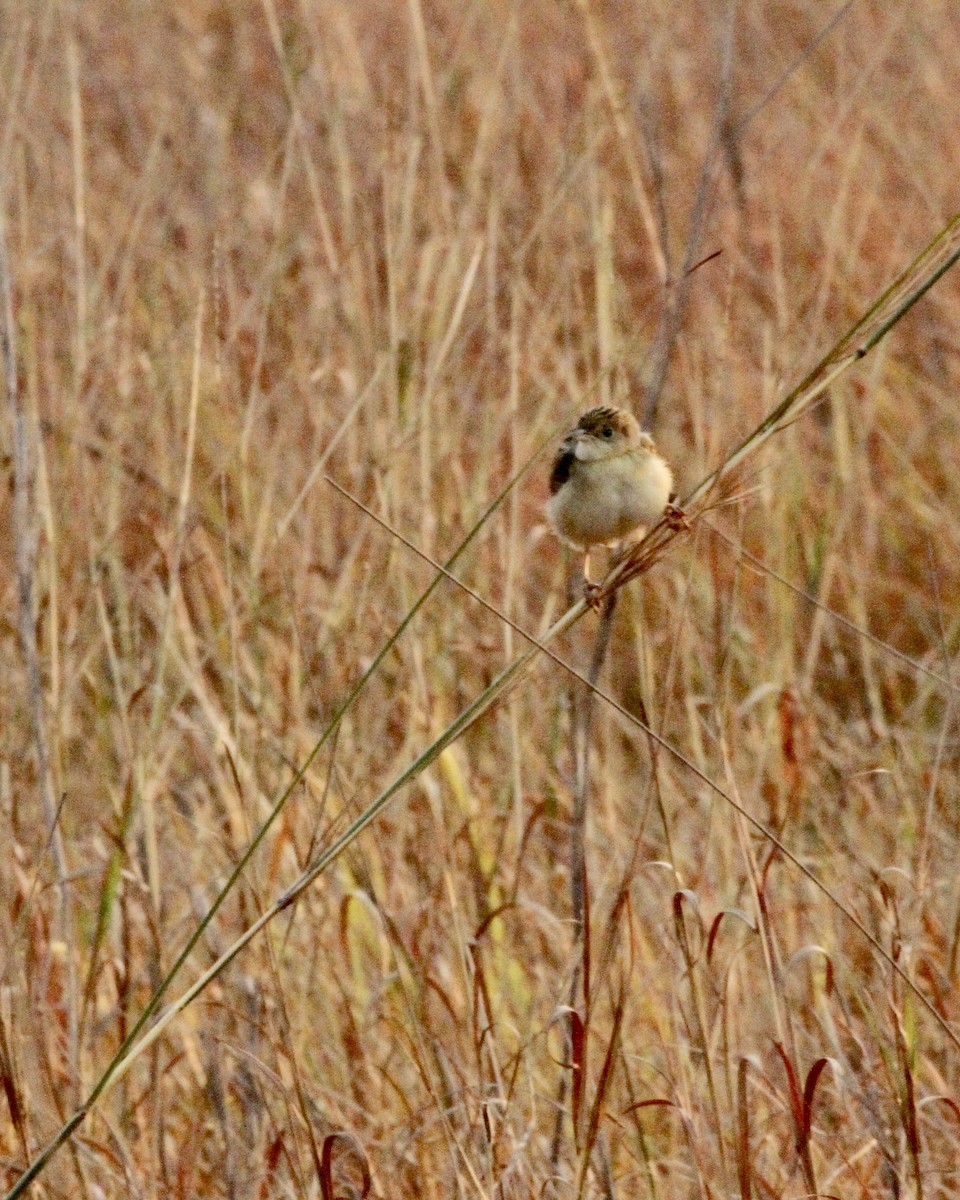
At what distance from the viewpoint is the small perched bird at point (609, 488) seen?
7.59 feet

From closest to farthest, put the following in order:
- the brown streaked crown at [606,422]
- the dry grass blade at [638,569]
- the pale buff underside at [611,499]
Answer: the dry grass blade at [638,569] < the pale buff underside at [611,499] < the brown streaked crown at [606,422]

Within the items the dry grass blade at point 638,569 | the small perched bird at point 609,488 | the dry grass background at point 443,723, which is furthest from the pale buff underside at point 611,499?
the dry grass blade at point 638,569

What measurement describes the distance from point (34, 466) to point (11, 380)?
46 centimetres

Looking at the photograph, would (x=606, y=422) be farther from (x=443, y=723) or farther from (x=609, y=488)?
(x=443, y=723)

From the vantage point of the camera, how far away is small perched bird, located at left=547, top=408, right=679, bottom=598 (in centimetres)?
231

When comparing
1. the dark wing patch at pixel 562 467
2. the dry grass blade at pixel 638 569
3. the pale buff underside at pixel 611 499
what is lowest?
the dry grass blade at pixel 638 569

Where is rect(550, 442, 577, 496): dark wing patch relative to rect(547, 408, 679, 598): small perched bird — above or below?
above

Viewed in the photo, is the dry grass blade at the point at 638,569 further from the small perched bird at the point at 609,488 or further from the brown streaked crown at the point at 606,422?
the brown streaked crown at the point at 606,422

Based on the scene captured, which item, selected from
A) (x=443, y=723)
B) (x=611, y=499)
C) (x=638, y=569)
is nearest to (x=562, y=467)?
(x=611, y=499)

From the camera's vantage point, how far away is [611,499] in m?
2.32

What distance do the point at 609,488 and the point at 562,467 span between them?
0.58ft

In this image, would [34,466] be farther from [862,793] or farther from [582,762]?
[862,793]

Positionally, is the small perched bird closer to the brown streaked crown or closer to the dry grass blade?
the brown streaked crown

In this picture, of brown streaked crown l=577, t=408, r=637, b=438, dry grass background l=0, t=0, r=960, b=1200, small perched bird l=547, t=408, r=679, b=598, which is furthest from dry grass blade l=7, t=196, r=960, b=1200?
brown streaked crown l=577, t=408, r=637, b=438
